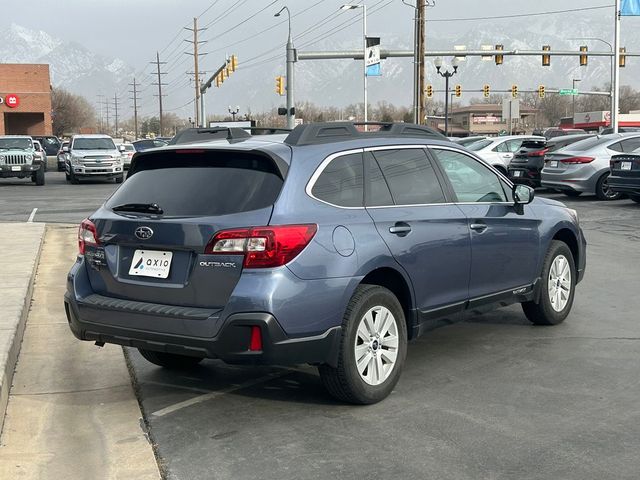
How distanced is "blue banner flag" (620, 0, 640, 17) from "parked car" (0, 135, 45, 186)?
22.1 meters

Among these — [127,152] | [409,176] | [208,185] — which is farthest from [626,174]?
[127,152]

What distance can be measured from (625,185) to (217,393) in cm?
1435

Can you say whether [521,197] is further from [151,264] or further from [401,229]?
[151,264]

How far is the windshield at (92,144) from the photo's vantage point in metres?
31.0

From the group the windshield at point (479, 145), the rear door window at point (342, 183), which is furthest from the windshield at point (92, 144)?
the rear door window at point (342, 183)

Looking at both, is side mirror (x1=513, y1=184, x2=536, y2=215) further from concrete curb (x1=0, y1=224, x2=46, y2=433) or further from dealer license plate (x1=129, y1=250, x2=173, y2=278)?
concrete curb (x1=0, y1=224, x2=46, y2=433)

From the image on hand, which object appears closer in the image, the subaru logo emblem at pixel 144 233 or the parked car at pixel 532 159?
the subaru logo emblem at pixel 144 233

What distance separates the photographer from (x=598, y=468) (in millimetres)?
4242

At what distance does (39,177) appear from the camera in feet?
96.2

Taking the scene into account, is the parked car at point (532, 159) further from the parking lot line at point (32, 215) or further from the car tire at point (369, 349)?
the car tire at point (369, 349)

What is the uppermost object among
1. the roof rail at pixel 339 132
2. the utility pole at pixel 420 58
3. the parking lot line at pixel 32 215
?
the utility pole at pixel 420 58

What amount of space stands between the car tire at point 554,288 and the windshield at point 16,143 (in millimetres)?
25424

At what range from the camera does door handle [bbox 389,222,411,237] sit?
545 cm

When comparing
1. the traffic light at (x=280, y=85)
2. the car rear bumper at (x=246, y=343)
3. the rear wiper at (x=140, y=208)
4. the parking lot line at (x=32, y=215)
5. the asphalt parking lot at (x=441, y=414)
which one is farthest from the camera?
the traffic light at (x=280, y=85)
